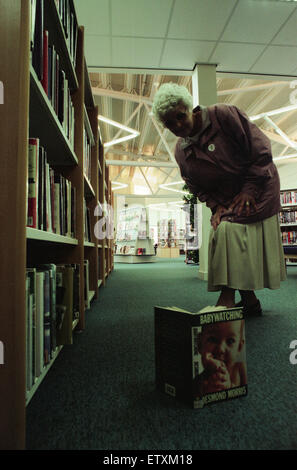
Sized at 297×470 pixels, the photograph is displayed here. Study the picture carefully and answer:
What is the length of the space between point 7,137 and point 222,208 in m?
1.10

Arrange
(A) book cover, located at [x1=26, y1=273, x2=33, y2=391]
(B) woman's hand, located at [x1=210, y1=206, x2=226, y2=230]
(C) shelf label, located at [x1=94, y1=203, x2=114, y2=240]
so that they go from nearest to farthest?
(A) book cover, located at [x1=26, y1=273, x2=33, y2=391]
(B) woman's hand, located at [x1=210, y1=206, x2=226, y2=230]
(C) shelf label, located at [x1=94, y1=203, x2=114, y2=240]

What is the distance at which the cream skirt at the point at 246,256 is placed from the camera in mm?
1270

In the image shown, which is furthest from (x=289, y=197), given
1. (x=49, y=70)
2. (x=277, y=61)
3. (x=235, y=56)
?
(x=49, y=70)

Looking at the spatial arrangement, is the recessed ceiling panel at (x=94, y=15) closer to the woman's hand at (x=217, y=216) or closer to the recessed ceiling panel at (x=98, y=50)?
the recessed ceiling panel at (x=98, y=50)

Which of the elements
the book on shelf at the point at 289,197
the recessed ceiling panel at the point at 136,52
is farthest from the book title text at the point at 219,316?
the book on shelf at the point at 289,197

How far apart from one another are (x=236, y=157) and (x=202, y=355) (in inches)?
38.7

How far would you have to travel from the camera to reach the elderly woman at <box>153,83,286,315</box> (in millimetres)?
1272

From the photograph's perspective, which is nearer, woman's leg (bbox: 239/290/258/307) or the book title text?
the book title text

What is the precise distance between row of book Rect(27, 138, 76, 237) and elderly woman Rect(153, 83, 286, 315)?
54 cm

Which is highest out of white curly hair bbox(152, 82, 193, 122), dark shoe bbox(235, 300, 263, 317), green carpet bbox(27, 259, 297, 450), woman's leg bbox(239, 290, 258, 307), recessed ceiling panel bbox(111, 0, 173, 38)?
recessed ceiling panel bbox(111, 0, 173, 38)

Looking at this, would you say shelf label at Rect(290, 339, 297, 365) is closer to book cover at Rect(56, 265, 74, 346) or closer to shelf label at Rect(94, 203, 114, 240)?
book cover at Rect(56, 265, 74, 346)

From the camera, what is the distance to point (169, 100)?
3.84 feet

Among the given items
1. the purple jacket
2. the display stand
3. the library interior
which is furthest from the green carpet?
the display stand

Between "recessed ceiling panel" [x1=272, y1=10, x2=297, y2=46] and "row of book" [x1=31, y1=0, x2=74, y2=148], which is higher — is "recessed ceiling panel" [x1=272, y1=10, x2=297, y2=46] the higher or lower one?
the higher one
